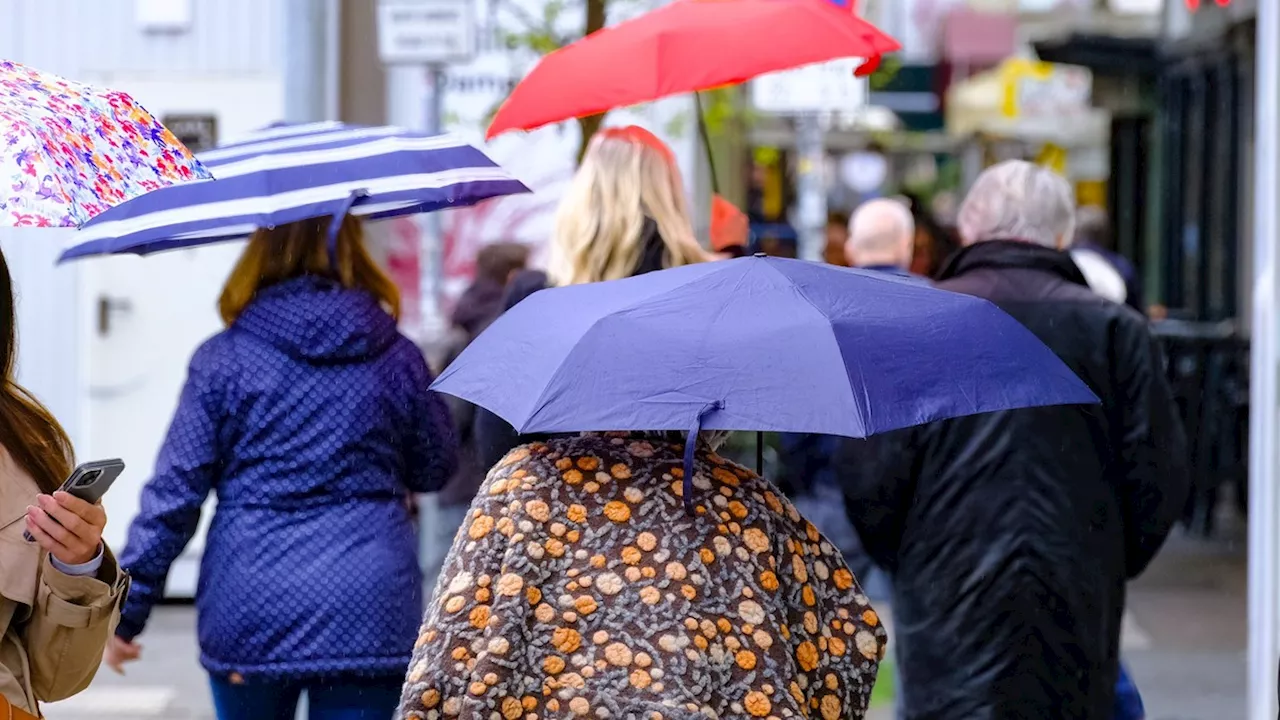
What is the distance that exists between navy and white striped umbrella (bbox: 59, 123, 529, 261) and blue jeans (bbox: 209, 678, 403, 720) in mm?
1034

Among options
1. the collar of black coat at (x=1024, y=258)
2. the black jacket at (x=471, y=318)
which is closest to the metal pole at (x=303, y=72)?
the black jacket at (x=471, y=318)

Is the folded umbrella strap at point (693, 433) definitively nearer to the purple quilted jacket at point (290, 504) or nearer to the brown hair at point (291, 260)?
the purple quilted jacket at point (290, 504)

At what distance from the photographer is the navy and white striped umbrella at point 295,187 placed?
4.47 m

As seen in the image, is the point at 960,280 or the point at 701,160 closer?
the point at 960,280

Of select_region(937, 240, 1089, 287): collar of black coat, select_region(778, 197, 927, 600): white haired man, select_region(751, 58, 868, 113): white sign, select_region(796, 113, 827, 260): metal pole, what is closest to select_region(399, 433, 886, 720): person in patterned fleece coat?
select_region(937, 240, 1089, 287): collar of black coat

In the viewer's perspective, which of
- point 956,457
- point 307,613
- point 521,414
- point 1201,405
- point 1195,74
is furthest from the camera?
point 1195,74

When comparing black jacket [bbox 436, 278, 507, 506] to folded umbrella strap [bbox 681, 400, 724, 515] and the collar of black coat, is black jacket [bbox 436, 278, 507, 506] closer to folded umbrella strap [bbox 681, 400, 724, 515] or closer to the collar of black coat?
the collar of black coat

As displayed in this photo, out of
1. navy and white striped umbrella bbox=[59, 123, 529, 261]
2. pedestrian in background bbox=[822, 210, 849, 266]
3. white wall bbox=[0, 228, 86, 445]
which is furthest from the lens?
pedestrian in background bbox=[822, 210, 849, 266]

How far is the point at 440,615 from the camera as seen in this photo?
310 centimetres

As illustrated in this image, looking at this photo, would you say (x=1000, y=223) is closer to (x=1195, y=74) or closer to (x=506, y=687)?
(x=506, y=687)

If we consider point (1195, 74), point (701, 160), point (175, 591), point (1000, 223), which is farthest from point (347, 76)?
point (1195, 74)

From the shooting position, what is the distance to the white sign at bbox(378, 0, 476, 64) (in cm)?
868

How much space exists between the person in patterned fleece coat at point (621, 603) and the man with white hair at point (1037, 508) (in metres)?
1.78

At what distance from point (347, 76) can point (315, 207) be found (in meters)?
4.79
